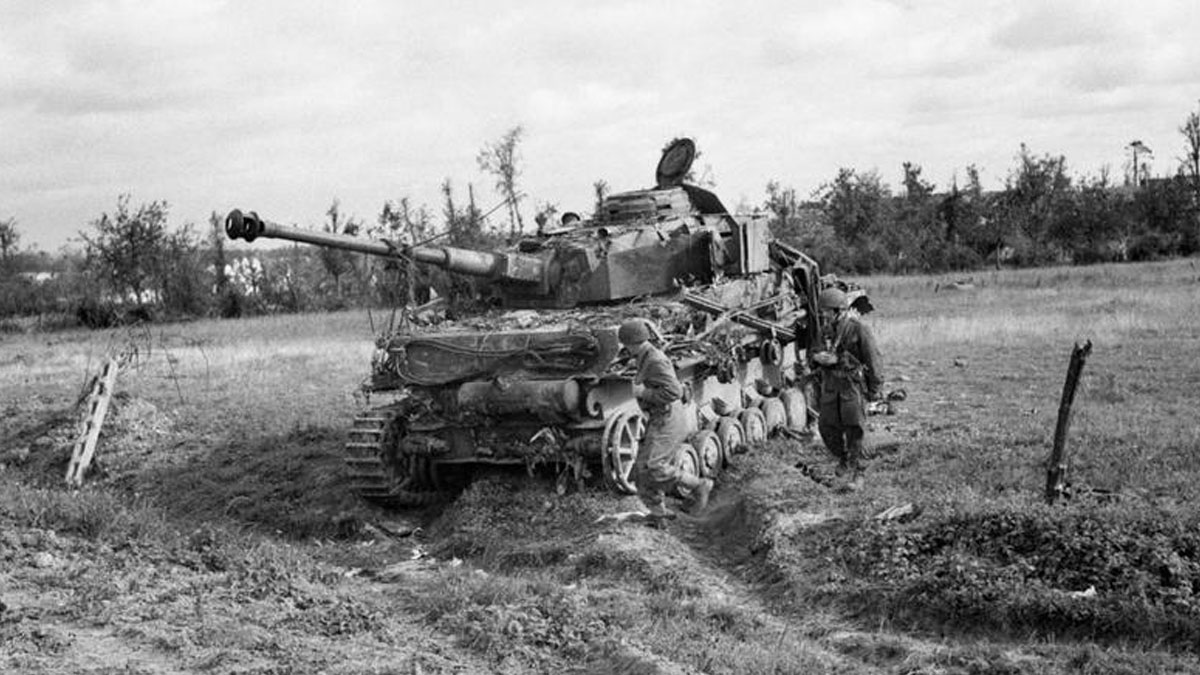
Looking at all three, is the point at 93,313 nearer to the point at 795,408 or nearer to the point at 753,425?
the point at 795,408

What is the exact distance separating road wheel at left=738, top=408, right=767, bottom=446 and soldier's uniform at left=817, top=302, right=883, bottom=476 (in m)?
1.40

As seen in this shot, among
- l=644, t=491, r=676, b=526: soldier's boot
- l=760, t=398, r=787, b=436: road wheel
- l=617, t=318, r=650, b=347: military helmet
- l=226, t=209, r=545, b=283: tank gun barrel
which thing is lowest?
l=644, t=491, r=676, b=526: soldier's boot

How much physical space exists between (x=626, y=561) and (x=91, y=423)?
8.45 m

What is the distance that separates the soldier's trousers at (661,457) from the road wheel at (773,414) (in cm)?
309

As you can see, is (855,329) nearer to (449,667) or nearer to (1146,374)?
(449,667)

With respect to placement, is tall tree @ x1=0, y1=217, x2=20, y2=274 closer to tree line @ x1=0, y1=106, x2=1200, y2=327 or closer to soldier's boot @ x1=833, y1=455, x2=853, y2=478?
tree line @ x1=0, y1=106, x2=1200, y2=327

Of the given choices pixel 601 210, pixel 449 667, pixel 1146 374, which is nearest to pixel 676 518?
pixel 449 667

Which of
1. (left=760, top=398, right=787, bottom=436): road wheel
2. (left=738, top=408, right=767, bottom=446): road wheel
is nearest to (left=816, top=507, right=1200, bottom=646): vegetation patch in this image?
(left=738, top=408, right=767, bottom=446): road wheel

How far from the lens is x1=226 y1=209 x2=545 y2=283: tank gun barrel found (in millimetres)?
9352

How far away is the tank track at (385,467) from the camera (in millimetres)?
11133

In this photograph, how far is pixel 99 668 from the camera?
6.14 m

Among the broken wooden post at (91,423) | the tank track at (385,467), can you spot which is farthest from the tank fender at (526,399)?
the broken wooden post at (91,423)

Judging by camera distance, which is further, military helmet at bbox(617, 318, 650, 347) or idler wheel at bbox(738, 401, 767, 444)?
idler wheel at bbox(738, 401, 767, 444)

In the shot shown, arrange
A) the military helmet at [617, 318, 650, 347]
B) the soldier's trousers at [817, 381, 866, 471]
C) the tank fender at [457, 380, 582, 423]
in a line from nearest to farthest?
the military helmet at [617, 318, 650, 347], the tank fender at [457, 380, 582, 423], the soldier's trousers at [817, 381, 866, 471]
